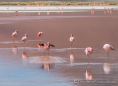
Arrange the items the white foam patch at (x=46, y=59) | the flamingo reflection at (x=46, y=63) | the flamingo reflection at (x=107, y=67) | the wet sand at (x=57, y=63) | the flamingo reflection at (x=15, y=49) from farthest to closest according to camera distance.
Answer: the flamingo reflection at (x=15, y=49), the white foam patch at (x=46, y=59), the flamingo reflection at (x=46, y=63), the flamingo reflection at (x=107, y=67), the wet sand at (x=57, y=63)

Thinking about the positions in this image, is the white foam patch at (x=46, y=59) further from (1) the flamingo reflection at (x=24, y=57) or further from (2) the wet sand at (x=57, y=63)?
(1) the flamingo reflection at (x=24, y=57)

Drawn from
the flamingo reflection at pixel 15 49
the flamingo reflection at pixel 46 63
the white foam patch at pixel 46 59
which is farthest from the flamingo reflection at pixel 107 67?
the flamingo reflection at pixel 15 49

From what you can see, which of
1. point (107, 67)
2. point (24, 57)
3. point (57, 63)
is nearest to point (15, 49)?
point (24, 57)

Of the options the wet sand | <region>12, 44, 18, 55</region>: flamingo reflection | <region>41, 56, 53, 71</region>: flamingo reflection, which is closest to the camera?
the wet sand

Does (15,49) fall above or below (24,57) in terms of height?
below

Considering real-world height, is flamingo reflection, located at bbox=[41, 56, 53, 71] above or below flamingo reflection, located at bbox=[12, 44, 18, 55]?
above

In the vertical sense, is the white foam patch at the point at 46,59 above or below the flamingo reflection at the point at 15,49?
above

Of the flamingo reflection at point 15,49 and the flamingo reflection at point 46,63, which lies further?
the flamingo reflection at point 15,49

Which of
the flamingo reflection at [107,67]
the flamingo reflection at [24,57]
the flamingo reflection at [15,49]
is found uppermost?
the flamingo reflection at [107,67]

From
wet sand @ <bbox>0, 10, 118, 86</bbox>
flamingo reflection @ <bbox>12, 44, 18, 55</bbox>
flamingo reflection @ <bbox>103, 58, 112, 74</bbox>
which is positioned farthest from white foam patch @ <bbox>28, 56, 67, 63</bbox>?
A: flamingo reflection @ <bbox>12, 44, 18, 55</bbox>

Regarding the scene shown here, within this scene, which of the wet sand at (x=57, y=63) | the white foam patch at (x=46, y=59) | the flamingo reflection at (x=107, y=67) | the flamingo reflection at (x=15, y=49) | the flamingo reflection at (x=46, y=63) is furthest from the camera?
the flamingo reflection at (x=15, y=49)

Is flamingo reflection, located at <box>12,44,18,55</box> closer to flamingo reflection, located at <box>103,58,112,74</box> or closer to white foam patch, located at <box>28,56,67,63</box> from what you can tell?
white foam patch, located at <box>28,56,67,63</box>

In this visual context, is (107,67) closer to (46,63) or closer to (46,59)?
(46,63)

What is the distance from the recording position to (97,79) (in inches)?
529
